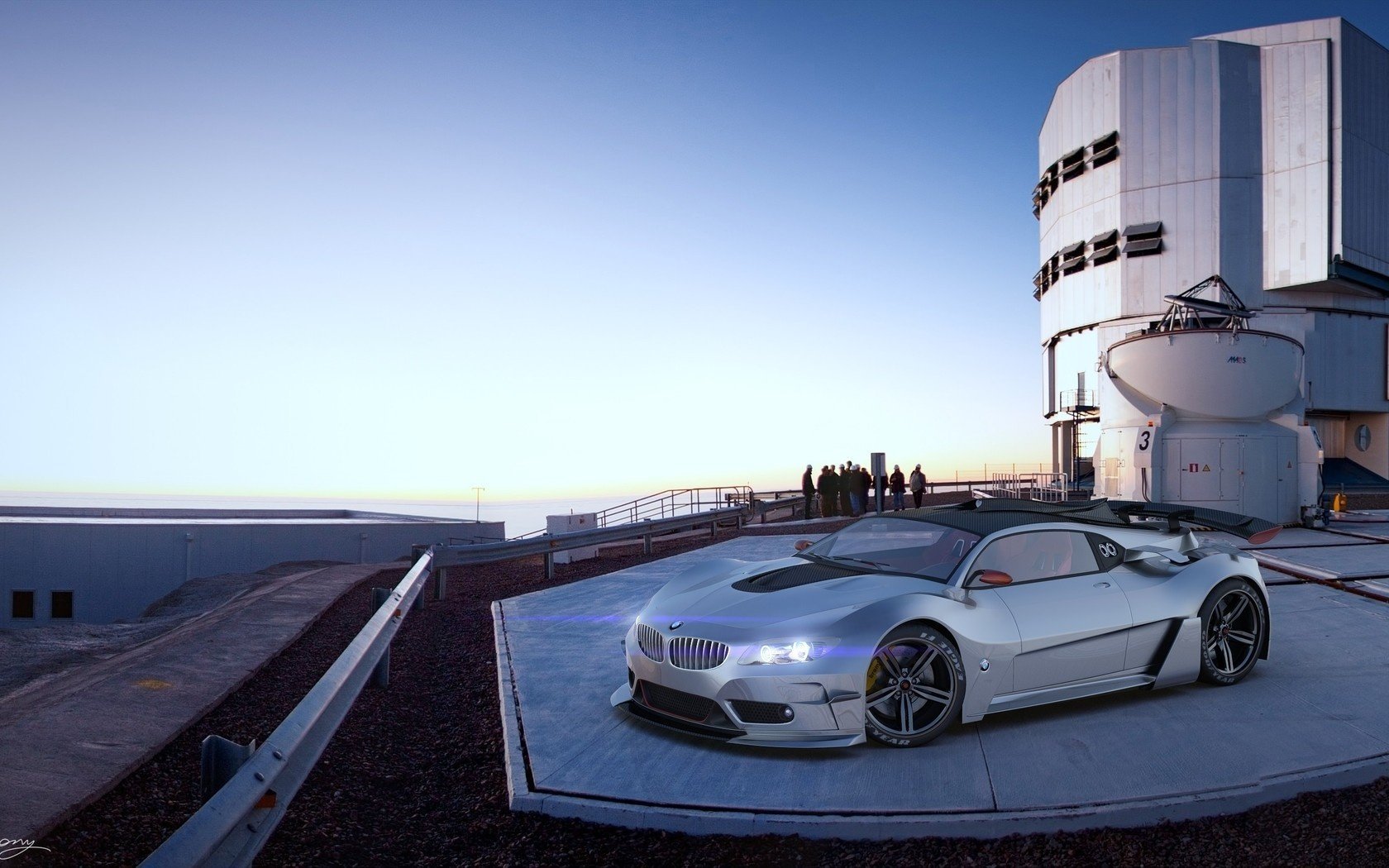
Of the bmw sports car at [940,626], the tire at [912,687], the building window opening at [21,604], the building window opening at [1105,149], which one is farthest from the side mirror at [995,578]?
the building window opening at [1105,149]

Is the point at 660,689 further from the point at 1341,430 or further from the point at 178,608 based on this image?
the point at 1341,430

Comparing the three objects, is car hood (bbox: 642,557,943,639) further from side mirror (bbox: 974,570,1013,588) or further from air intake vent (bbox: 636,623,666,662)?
side mirror (bbox: 974,570,1013,588)

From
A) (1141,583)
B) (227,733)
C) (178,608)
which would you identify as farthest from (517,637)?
(178,608)

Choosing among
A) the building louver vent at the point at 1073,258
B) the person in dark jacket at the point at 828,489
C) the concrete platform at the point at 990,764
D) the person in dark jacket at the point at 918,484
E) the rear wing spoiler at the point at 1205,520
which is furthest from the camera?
the building louver vent at the point at 1073,258

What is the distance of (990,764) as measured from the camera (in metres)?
4.43

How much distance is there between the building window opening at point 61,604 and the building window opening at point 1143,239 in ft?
151

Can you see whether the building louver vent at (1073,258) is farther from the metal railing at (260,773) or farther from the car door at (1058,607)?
the metal railing at (260,773)

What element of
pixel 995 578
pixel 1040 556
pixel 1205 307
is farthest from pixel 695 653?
pixel 1205 307

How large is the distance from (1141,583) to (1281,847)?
235cm

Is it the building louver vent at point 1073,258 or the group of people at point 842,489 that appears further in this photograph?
the building louver vent at point 1073,258

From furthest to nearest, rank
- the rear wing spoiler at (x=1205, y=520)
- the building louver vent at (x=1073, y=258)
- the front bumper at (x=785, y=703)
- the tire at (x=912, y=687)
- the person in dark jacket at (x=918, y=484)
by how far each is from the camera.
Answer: the building louver vent at (x=1073, y=258), the person in dark jacket at (x=918, y=484), the rear wing spoiler at (x=1205, y=520), the tire at (x=912, y=687), the front bumper at (x=785, y=703)

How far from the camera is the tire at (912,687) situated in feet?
15.2

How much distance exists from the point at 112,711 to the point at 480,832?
295 centimetres

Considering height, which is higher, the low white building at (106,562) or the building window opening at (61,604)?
the low white building at (106,562)
